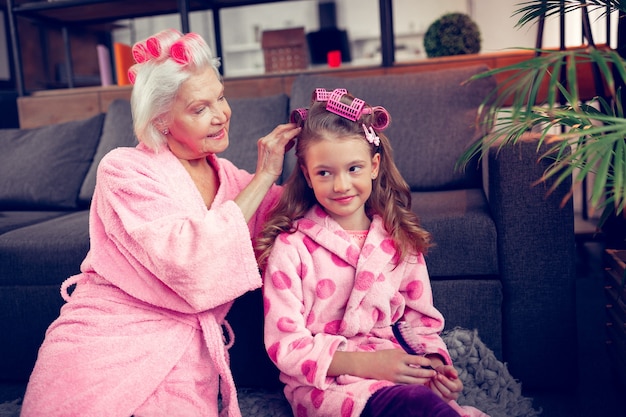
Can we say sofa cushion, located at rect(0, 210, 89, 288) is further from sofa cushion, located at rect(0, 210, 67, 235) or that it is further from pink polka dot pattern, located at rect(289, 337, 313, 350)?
pink polka dot pattern, located at rect(289, 337, 313, 350)

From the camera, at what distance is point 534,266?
60.4 inches

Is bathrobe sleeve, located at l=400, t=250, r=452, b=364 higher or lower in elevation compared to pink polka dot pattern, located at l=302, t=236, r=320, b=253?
lower

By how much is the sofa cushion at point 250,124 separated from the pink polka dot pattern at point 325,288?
0.92 metres

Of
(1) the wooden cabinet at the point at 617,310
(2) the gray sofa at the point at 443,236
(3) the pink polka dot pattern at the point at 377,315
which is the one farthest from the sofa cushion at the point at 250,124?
(1) the wooden cabinet at the point at 617,310

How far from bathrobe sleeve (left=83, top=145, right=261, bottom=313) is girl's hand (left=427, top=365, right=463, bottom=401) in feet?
1.37

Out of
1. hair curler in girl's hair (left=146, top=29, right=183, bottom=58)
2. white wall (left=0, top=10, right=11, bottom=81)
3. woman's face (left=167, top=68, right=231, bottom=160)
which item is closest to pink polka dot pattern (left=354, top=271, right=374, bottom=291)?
woman's face (left=167, top=68, right=231, bottom=160)

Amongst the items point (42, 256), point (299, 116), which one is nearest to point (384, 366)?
point (299, 116)

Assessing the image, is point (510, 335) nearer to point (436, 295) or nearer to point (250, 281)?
point (436, 295)

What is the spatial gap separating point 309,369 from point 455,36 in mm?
1916

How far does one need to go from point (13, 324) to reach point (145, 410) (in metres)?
0.80

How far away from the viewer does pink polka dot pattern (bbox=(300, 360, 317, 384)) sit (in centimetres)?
118

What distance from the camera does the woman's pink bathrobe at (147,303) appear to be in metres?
1.18

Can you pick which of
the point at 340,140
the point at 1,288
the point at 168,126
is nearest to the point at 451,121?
the point at 340,140

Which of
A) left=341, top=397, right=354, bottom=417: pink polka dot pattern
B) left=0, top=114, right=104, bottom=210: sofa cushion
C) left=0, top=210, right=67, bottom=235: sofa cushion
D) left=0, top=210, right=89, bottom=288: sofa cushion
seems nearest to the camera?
left=341, top=397, right=354, bottom=417: pink polka dot pattern
